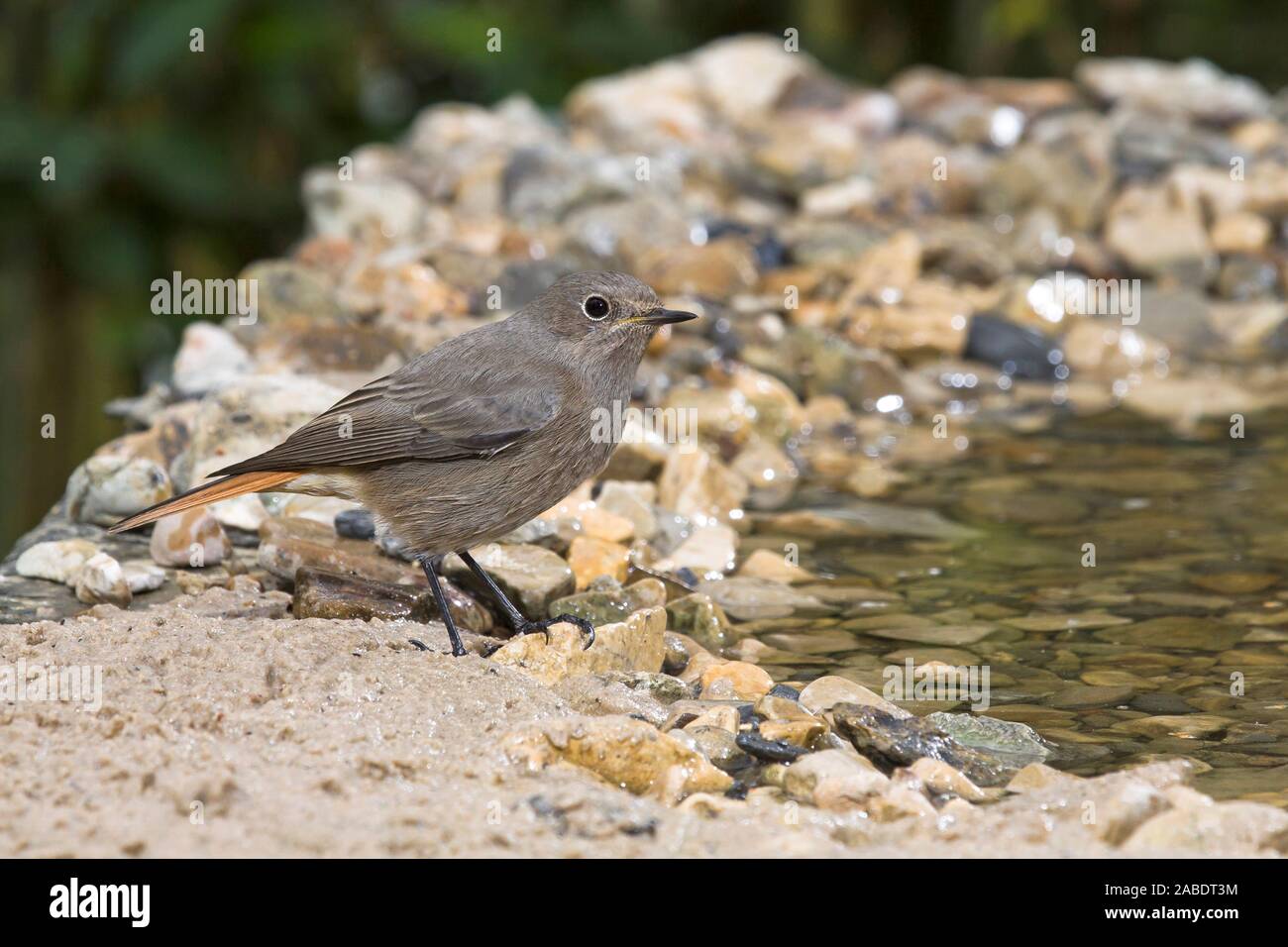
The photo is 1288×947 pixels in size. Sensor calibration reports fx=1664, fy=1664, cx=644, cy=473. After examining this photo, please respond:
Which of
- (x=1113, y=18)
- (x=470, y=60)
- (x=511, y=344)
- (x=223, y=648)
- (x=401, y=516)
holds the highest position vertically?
(x=1113, y=18)

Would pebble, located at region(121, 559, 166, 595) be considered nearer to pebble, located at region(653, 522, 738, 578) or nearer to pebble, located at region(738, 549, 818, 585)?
pebble, located at region(653, 522, 738, 578)

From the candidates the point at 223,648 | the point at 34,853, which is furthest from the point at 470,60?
the point at 34,853

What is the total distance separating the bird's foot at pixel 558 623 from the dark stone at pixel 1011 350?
3198 millimetres

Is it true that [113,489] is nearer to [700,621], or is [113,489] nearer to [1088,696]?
[700,621]

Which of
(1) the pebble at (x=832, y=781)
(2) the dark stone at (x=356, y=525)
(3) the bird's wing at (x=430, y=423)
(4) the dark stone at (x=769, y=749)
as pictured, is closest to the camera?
(1) the pebble at (x=832, y=781)

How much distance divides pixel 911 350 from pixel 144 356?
3.69 meters

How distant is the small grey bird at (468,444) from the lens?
4172mm

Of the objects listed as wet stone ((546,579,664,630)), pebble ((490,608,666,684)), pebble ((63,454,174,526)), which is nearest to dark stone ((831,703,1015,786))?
pebble ((490,608,666,684))

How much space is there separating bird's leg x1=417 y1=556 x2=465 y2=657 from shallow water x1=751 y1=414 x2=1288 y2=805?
2.66 feet

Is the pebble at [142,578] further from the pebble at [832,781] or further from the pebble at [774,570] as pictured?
the pebble at [832,781]

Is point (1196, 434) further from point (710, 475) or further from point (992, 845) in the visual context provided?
point (992, 845)

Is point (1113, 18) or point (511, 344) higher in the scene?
point (1113, 18)

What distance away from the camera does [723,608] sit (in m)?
4.60

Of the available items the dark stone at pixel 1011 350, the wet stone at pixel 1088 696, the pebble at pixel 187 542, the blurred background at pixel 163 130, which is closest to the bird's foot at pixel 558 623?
the pebble at pixel 187 542
